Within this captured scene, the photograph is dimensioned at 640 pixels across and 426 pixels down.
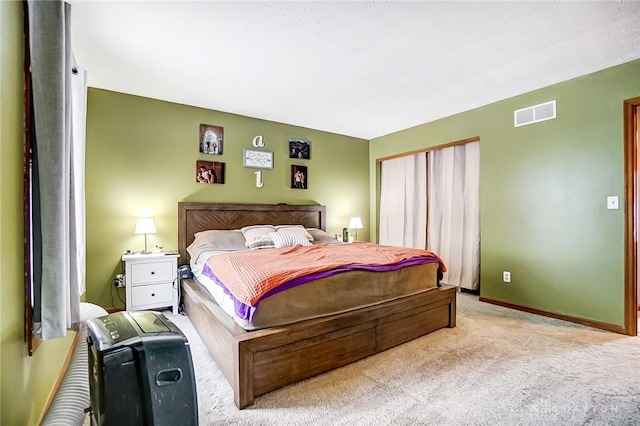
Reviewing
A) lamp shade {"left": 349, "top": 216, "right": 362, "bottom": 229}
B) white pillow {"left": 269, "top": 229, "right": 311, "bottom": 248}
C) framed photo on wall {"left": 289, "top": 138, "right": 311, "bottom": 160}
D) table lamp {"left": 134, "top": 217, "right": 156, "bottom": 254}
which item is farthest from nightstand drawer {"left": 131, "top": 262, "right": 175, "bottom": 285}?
lamp shade {"left": 349, "top": 216, "right": 362, "bottom": 229}

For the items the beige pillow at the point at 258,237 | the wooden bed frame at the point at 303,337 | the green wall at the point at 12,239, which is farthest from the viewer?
the beige pillow at the point at 258,237

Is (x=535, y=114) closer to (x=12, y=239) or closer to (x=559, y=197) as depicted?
(x=559, y=197)

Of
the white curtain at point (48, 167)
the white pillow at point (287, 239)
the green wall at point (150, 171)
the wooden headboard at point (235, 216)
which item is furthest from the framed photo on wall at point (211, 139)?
the white curtain at point (48, 167)

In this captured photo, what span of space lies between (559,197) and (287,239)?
2941 mm

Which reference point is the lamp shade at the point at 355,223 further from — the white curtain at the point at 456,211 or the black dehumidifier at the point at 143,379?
the black dehumidifier at the point at 143,379

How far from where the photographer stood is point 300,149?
4.59m

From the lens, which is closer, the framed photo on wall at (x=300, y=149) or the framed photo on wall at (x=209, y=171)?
the framed photo on wall at (x=209, y=171)

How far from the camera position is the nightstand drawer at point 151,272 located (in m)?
2.97

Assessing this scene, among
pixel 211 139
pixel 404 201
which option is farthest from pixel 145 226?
pixel 404 201

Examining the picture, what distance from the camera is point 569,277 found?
3000mm

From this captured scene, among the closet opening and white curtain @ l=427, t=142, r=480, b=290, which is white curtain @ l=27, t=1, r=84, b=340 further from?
white curtain @ l=427, t=142, r=480, b=290

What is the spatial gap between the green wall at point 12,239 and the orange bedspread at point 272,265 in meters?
0.97

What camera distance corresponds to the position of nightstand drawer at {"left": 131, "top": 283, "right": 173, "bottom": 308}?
2.98 metres

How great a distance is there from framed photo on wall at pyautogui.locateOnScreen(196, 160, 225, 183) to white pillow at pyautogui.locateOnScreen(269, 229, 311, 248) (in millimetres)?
1106
